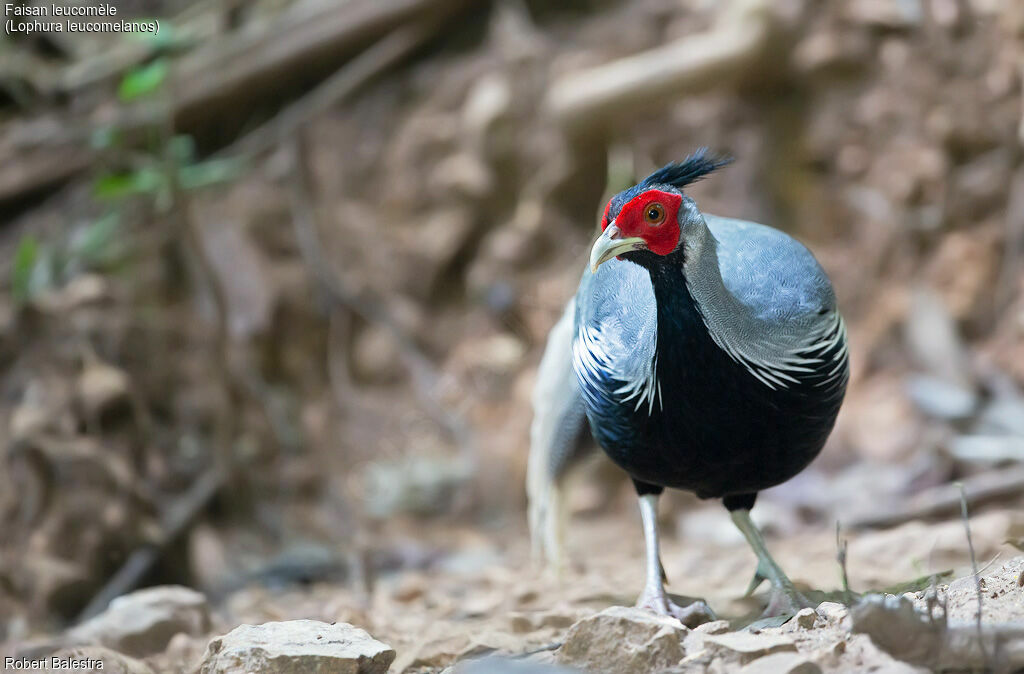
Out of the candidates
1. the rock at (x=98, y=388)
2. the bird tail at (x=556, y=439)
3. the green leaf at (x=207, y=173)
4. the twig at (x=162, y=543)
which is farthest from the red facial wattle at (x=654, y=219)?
the rock at (x=98, y=388)

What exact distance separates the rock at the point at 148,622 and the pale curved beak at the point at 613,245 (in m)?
1.78

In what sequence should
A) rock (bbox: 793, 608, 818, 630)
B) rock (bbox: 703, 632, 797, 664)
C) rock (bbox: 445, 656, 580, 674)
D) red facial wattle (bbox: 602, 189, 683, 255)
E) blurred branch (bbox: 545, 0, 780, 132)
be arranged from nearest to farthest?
rock (bbox: 445, 656, 580, 674), rock (bbox: 703, 632, 797, 664), rock (bbox: 793, 608, 818, 630), red facial wattle (bbox: 602, 189, 683, 255), blurred branch (bbox: 545, 0, 780, 132)

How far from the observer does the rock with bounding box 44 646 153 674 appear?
235 cm

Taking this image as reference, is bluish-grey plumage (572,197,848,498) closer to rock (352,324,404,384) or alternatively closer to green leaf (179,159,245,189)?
green leaf (179,159,245,189)

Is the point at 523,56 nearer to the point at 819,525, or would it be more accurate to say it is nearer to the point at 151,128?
the point at 151,128

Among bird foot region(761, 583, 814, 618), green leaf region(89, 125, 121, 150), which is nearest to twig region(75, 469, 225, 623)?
green leaf region(89, 125, 121, 150)

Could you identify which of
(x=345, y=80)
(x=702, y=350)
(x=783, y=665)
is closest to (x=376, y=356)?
(x=345, y=80)

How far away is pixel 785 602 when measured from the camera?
8.65 ft

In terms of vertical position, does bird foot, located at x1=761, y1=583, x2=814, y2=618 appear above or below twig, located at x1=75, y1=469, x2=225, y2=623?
below

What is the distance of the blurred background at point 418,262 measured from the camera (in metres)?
4.64

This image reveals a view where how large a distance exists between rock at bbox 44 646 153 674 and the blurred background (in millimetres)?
1411

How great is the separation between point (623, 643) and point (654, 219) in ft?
3.27

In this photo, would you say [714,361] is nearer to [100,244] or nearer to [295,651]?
[295,651]

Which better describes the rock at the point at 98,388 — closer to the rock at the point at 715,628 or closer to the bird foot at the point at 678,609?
the bird foot at the point at 678,609
